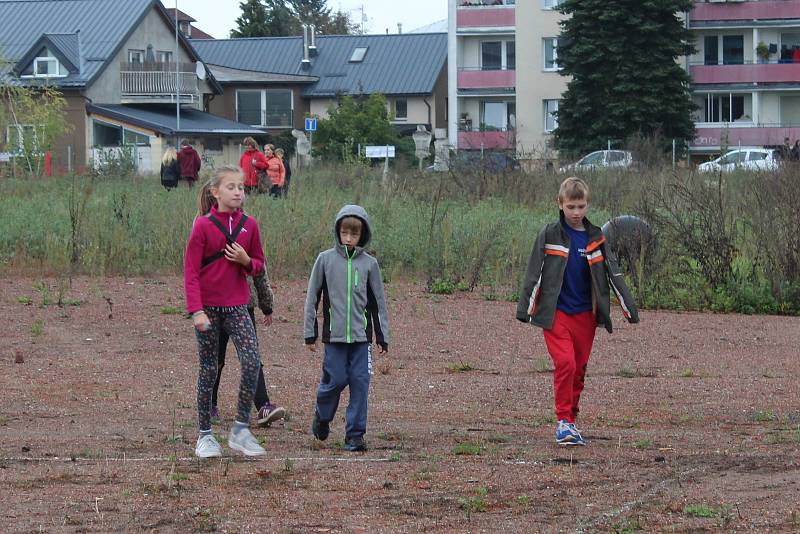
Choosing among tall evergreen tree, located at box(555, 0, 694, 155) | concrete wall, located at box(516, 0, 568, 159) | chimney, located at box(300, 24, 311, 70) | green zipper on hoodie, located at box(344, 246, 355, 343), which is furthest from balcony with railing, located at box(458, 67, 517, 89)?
green zipper on hoodie, located at box(344, 246, 355, 343)

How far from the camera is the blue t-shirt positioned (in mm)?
8750

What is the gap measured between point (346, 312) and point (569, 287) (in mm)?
1437

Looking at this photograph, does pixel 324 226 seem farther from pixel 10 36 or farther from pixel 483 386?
pixel 10 36

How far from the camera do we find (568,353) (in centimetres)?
873

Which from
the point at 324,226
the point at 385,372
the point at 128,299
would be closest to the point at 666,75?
the point at 324,226

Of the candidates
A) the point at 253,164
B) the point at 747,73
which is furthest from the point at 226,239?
the point at 747,73

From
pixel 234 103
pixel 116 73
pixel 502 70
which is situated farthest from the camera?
pixel 234 103

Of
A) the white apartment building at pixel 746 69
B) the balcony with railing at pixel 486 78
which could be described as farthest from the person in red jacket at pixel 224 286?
the balcony with railing at pixel 486 78

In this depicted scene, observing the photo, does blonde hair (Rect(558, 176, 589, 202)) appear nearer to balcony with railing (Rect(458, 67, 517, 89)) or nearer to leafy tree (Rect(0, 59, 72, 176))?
leafy tree (Rect(0, 59, 72, 176))

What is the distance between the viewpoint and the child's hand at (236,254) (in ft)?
26.4

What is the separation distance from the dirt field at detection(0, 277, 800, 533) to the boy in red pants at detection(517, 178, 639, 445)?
1.69ft

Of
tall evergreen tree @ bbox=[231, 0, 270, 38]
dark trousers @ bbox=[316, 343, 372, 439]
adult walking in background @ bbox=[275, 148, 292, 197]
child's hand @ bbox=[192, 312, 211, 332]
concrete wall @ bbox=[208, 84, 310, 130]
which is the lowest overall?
dark trousers @ bbox=[316, 343, 372, 439]

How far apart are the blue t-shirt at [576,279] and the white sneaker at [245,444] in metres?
2.09

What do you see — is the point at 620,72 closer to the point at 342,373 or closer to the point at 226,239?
the point at 342,373
